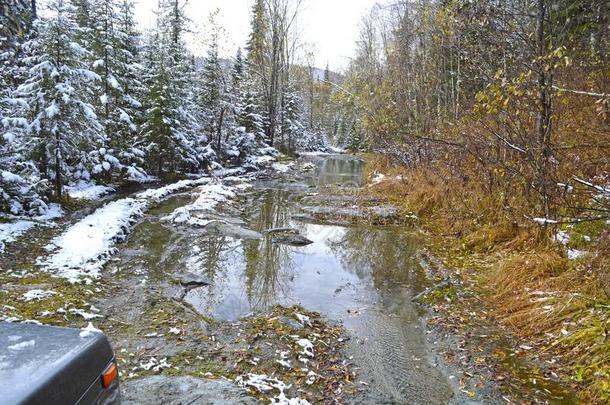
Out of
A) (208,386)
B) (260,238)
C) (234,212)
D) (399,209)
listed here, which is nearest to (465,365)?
(208,386)

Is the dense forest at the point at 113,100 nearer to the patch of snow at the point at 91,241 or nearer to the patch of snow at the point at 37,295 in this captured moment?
the patch of snow at the point at 91,241

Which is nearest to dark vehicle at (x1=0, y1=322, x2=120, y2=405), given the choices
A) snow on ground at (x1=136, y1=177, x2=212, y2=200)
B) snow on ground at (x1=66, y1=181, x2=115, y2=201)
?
snow on ground at (x1=66, y1=181, x2=115, y2=201)

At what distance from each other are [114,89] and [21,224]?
977 cm

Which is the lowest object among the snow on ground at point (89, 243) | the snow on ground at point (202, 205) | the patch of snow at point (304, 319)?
the patch of snow at point (304, 319)

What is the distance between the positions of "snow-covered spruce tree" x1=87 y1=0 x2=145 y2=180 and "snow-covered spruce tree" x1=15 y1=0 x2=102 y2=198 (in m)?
2.79

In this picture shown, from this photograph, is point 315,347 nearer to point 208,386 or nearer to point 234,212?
point 208,386

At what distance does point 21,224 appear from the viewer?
31.5 ft

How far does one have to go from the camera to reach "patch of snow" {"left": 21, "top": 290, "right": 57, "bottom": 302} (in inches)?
231

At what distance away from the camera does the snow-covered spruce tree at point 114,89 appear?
16562mm

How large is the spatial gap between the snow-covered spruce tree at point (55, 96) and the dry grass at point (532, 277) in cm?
1129

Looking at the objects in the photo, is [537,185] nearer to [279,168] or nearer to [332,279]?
[332,279]

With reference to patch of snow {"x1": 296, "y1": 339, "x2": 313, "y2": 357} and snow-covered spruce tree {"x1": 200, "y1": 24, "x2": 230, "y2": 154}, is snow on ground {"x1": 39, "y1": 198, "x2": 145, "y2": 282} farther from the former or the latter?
snow-covered spruce tree {"x1": 200, "y1": 24, "x2": 230, "y2": 154}

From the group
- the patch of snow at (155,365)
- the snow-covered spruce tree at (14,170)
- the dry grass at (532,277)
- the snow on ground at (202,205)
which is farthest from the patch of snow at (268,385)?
the snow-covered spruce tree at (14,170)

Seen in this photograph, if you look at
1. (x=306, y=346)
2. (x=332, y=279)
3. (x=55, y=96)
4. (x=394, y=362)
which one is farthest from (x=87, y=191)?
(x=394, y=362)
